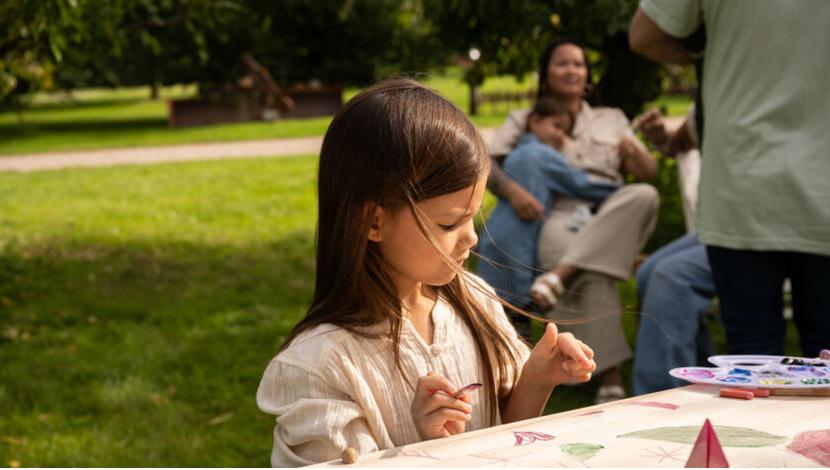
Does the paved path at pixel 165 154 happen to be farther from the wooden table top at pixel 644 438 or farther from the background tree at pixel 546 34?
the wooden table top at pixel 644 438

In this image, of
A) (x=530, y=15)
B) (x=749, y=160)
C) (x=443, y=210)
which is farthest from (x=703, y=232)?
(x=530, y=15)

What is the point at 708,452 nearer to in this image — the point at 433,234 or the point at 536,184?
the point at 433,234

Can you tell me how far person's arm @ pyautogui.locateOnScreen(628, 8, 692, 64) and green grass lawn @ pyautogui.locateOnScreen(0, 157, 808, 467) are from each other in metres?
0.69

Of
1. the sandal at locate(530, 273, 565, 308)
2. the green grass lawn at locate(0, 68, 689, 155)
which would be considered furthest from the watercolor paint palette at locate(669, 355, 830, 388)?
the green grass lawn at locate(0, 68, 689, 155)

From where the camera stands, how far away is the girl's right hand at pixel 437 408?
1.63 metres

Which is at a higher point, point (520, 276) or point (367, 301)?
point (367, 301)

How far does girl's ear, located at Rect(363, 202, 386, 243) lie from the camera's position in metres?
1.79

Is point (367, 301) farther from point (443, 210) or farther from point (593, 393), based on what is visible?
point (593, 393)

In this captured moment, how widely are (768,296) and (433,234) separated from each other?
139 cm

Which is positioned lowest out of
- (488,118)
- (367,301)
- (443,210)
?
(488,118)

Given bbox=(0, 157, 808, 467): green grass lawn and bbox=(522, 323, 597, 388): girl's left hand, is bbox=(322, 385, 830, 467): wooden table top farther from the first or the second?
bbox=(0, 157, 808, 467): green grass lawn

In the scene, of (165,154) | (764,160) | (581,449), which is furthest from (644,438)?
(165,154)

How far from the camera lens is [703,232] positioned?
292 cm

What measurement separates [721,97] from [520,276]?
178 cm
